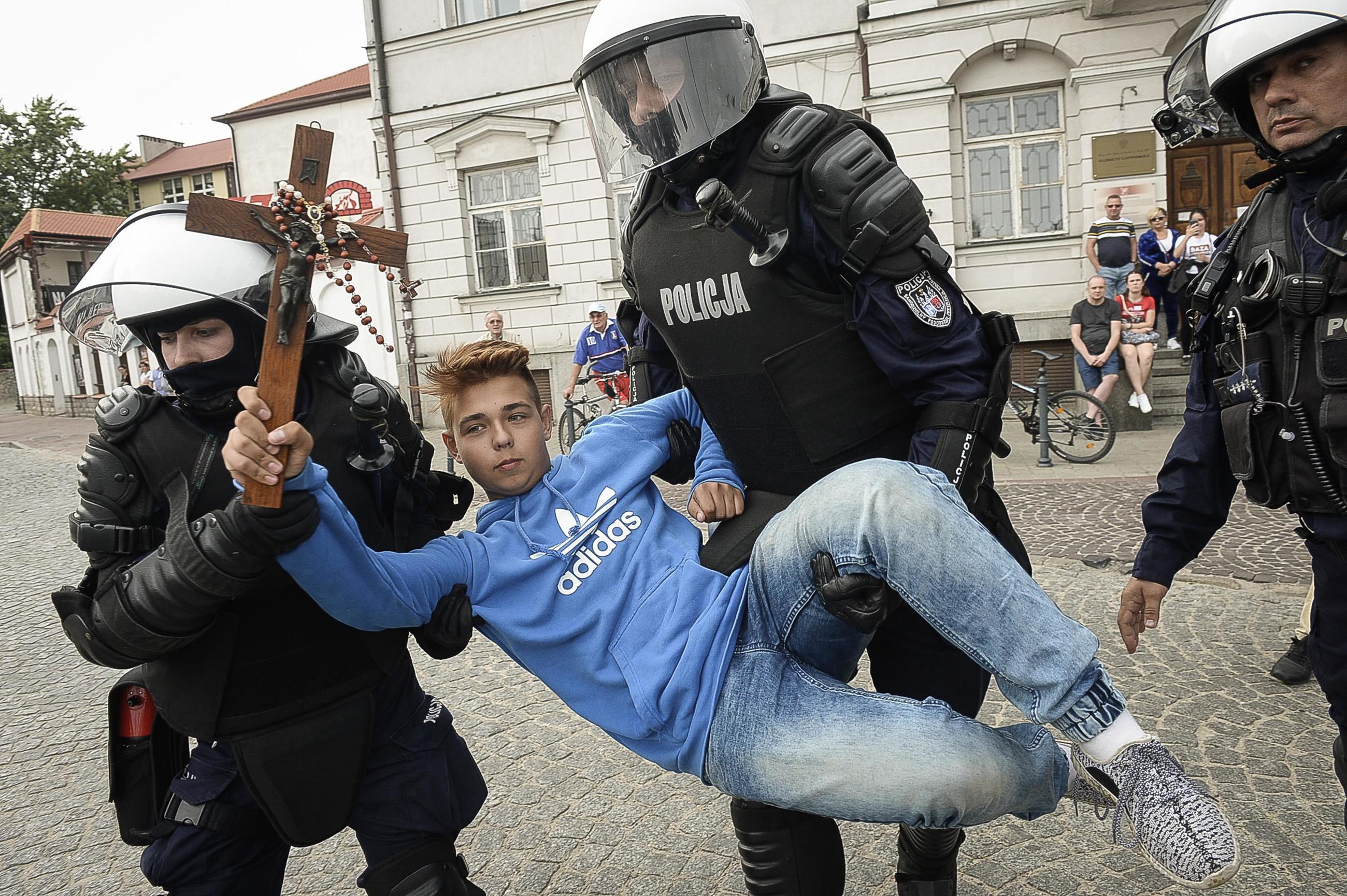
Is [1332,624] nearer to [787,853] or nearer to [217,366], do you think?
[787,853]

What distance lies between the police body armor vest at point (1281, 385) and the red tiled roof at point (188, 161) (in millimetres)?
38720

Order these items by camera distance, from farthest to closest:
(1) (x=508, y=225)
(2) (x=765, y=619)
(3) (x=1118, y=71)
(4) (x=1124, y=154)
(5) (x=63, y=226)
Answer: (5) (x=63, y=226), (1) (x=508, y=225), (4) (x=1124, y=154), (3) (x=1118, y=71), (2) (x=765, y=619)

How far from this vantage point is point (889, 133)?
458 inches

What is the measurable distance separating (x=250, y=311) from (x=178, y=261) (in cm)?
15

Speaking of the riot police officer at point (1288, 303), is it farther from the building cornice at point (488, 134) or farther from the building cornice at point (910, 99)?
the building cornice at point (488, 134)

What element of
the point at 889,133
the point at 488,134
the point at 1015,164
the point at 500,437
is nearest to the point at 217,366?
the point at 500,437

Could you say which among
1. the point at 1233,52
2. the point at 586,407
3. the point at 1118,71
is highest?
the point at 1118,71

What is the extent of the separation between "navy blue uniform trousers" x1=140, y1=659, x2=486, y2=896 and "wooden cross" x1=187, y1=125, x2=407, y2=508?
79 cm

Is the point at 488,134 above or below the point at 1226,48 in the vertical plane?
above

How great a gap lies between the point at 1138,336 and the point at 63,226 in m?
34.1

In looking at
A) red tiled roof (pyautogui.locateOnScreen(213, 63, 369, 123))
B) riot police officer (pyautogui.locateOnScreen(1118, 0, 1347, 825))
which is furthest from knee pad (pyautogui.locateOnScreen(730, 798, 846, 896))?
red tiled roof (pyautogui.locateOnScreen(213, 63, 369, 123))

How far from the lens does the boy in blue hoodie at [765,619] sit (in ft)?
4.81

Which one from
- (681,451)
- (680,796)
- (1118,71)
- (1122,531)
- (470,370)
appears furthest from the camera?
(1118,71)

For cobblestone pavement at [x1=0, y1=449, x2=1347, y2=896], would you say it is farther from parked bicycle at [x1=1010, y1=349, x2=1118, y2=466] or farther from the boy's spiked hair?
parked bicycle at [x1=1010, y1=349, x2=1118, y2=466]
